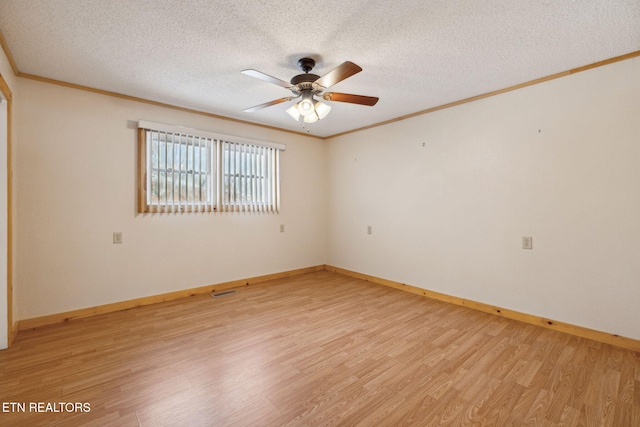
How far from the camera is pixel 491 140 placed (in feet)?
10.3

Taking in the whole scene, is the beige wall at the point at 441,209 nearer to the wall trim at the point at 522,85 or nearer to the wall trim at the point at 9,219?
the wall trim at the point at 522,85

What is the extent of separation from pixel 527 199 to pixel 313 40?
2597 millimetres

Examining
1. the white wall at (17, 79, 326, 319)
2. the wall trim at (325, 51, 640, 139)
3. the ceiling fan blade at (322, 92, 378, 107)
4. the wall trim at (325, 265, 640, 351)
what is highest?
the wall trim at (325, 51, 640, 139)

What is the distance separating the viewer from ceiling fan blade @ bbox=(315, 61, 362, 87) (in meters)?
1.93

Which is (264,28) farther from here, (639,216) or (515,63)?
(639,216)

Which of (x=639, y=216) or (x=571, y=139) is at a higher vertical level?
(x=571, y=139)

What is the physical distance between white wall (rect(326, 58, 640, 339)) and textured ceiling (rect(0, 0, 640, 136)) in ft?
1.21

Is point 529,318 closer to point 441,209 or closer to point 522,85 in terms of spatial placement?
point 441,209

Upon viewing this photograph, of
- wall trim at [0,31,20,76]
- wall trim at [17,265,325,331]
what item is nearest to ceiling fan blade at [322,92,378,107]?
wall trim at [0,31,20,76]

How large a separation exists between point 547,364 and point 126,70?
14.3 feet

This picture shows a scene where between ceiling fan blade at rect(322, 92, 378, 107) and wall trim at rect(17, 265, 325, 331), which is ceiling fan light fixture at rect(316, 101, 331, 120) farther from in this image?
wall trim at rect(17, 265, 325, 331)

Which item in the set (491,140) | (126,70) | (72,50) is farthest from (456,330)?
(72,50)

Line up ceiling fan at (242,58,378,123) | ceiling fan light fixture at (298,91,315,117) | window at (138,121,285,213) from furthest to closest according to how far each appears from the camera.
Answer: window at (138,121,285,213) → ceiling fan light fixture at (298,91,315,117) → ceiling fan at (242,58,378,123)

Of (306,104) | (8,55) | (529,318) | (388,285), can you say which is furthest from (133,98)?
(529,318)
